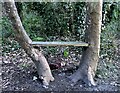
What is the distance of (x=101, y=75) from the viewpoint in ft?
10.1

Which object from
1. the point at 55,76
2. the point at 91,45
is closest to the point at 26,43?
the point at 55,76

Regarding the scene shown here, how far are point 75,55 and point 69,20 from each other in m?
0.81

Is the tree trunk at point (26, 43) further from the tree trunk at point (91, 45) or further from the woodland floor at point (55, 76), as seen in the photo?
the tree trunk at point (91, 45)

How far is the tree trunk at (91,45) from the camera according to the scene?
9.14ft

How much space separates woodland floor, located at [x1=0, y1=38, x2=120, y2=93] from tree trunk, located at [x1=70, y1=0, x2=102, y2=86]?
0.09 metres

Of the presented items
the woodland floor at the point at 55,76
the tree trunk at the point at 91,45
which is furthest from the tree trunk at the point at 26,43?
the tree trunk at the point at 91,45

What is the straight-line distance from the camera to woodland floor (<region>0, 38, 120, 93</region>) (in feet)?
9.16

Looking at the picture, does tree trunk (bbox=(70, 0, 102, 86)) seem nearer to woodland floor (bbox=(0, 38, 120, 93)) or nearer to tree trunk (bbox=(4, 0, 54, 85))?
woodland floor (bbox=(0, 38, 120, 93))

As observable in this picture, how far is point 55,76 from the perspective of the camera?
117 inches

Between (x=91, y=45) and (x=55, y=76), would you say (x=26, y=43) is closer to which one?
(x=55, y=76)

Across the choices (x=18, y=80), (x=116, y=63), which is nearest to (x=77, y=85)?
(x=18, y=80)

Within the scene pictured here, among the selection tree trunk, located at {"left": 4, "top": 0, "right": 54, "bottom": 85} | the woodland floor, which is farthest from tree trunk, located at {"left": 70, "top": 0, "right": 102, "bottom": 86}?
tree trunk, located at {"left": 4, "top": 0, "right": 54, "bottom": 85}

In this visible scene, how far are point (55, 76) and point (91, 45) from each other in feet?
1.78

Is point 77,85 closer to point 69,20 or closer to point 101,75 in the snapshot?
point 101,75
